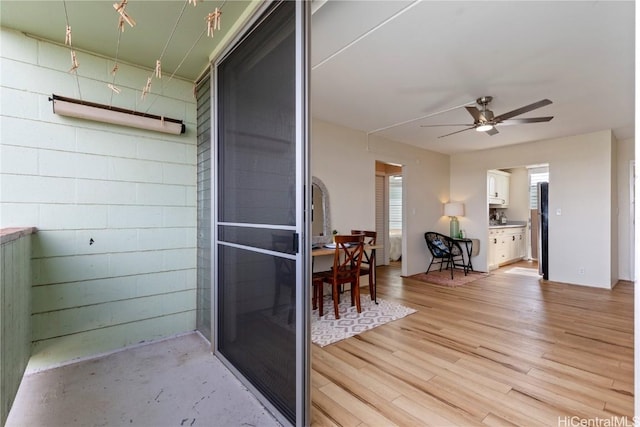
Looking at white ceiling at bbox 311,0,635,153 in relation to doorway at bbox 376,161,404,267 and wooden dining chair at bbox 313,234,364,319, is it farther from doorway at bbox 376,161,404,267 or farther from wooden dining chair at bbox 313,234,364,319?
doorway at bbox 376,161,404,267

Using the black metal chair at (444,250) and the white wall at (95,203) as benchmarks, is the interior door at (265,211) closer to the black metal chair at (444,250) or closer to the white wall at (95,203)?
the white wall at (95,203)

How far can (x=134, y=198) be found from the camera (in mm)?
2670

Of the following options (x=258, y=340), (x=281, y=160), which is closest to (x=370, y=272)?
(x=258, y=340)

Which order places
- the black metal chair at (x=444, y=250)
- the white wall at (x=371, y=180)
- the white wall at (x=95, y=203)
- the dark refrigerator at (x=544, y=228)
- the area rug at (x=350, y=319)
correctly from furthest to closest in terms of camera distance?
1. the black metal chair at (x=444, y=250)
2. the dark refrigerator at (x=544, y=228)
3. the white wall at (x=371, y=180)
4. the area rug at (x=350, y=319)
5. the white wall at (x=95, y=203)

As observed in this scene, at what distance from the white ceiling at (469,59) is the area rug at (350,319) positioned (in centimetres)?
251

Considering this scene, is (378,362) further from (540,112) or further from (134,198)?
(540,112)

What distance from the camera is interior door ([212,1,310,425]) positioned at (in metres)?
1.57

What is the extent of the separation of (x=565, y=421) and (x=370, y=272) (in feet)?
7.97

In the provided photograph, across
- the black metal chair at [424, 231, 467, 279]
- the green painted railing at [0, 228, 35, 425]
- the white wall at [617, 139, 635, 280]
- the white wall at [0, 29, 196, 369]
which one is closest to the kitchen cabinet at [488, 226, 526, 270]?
the black metal chair at [424, 231, 467, 279]

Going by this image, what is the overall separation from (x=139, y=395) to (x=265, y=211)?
1477mm

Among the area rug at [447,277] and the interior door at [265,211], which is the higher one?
the interior door at [265,211]

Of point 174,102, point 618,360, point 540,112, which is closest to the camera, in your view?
point 618,360

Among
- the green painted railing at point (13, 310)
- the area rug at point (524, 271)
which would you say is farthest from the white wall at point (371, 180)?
the green painted railing at point (13, 310)

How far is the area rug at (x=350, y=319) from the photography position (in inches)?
115
